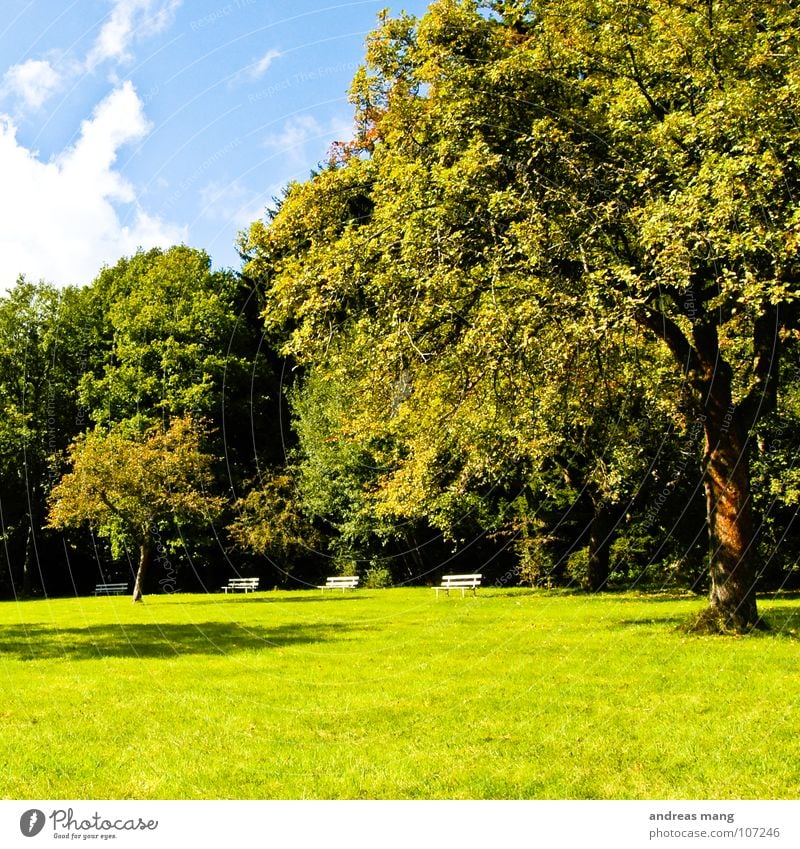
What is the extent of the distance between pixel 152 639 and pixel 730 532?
41.2 ft

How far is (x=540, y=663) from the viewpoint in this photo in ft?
45.0

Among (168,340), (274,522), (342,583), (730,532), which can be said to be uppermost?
(168,340)

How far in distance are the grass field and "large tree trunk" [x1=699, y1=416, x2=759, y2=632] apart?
0.82m

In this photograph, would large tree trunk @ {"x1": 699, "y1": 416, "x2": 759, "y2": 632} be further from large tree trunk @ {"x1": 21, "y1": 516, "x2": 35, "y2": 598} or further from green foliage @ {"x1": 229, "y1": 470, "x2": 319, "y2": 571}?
large tree trunk @ {"x1": 21, "y1": 516, "x2": 35, "y2": 598}

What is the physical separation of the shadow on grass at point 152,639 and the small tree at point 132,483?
23.3 feet

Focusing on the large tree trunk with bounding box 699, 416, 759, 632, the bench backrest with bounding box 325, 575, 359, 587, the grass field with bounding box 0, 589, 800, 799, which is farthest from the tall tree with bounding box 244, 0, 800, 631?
the bench backrest with bounding box 325, 575, 359, 587

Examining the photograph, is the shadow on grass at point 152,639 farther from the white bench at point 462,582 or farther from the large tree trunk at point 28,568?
the large tree trunk at point 28,568

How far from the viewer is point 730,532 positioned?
1560 cm

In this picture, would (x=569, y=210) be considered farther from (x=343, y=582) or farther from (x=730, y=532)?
(x=343, y=582)

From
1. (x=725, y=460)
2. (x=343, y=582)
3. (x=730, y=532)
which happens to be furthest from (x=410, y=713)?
(x=343, y=582)

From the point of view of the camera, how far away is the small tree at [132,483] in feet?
95.3

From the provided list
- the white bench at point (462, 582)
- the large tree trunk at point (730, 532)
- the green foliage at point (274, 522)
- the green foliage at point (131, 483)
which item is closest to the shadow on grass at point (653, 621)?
the large tree trunk at point (730, 532)

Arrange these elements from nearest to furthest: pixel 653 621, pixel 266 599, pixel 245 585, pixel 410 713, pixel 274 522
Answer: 1. pixel 410 713
2. pixel 653 621
3. pixel 266 599
4. pixel 274 522
5. pixel 245 585

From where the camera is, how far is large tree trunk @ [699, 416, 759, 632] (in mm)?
15422
